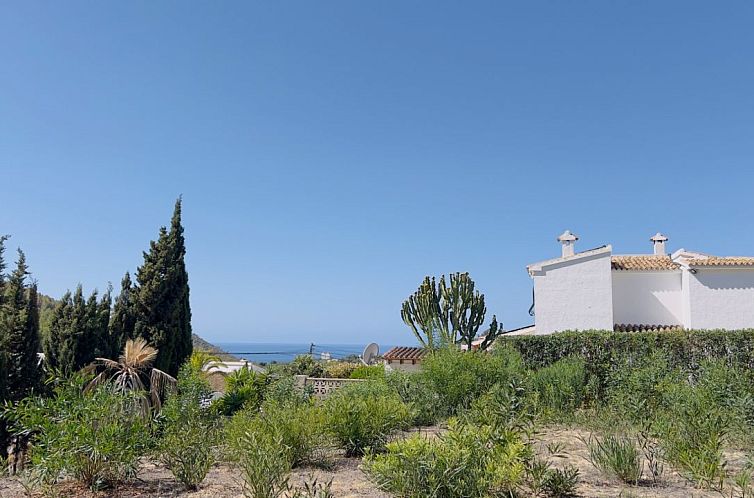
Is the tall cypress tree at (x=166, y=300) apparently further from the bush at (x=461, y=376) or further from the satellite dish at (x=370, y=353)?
the satellite dish at (x=370, y=353)

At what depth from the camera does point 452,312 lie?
1855 centimetres

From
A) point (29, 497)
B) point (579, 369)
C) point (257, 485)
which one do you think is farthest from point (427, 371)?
point (29, 497)

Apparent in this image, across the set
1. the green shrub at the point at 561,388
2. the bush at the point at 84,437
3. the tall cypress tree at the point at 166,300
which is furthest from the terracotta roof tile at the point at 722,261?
the bush at the point at 84,437

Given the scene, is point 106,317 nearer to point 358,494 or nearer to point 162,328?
point 162,328

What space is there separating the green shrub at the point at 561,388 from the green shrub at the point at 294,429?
181 inches

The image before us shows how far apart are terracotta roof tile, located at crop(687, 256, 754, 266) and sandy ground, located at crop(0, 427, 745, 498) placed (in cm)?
1220

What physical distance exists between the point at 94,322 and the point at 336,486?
10.5 meters

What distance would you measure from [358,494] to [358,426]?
1.76 meters

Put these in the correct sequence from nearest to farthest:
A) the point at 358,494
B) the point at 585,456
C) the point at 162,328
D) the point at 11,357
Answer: the point at 358,494, the point at 585,456, the point at 11,357, the point at 162,328

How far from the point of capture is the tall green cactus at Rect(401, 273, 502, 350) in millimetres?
18266

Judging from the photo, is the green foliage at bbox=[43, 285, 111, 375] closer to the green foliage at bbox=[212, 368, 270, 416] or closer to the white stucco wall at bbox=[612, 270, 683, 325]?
the green foliage at bbox=[212, 368, 270, 416]

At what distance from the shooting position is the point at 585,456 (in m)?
7.01

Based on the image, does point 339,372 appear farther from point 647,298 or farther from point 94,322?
point 647,298

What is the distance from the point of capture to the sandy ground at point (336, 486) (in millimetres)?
5344
